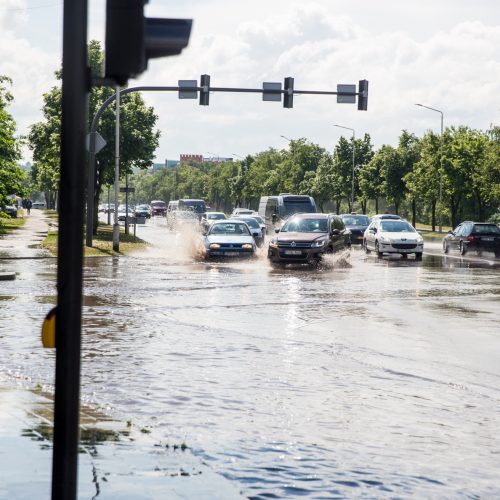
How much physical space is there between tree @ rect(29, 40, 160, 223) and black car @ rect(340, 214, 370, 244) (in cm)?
1084

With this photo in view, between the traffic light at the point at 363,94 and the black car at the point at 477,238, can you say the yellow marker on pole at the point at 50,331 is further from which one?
the black car at the point at 477,238

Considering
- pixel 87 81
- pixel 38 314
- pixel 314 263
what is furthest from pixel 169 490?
pixel 314 263

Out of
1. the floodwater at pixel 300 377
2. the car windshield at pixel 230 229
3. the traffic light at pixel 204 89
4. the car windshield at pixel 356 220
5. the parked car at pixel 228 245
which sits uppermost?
the traffic light at pixel 204 89

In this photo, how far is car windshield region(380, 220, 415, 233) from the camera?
38500 millimetres

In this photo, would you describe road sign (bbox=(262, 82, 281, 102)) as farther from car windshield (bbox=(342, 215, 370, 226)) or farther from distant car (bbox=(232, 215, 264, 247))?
car windshield (bbox=(342, 215, 370, 226))

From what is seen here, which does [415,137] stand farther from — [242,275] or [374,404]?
[374,404]

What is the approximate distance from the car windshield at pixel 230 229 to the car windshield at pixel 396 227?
698 cm

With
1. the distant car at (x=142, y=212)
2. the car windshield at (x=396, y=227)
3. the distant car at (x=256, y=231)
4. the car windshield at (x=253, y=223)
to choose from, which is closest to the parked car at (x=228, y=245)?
the car windshield at (x=396, y=227)

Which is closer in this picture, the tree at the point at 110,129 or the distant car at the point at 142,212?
the tree at the point at 110,129

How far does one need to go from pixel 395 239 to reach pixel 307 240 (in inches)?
289

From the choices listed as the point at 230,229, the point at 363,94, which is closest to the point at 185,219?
the point at 230,229

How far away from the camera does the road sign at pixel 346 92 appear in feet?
107

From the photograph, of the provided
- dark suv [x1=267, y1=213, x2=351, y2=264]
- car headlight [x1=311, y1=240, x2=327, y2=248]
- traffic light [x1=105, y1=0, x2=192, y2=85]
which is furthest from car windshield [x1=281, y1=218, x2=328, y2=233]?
traffic light [x1=105, y1=0, x2=192, y2=85]

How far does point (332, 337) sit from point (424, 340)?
1.20 meters
